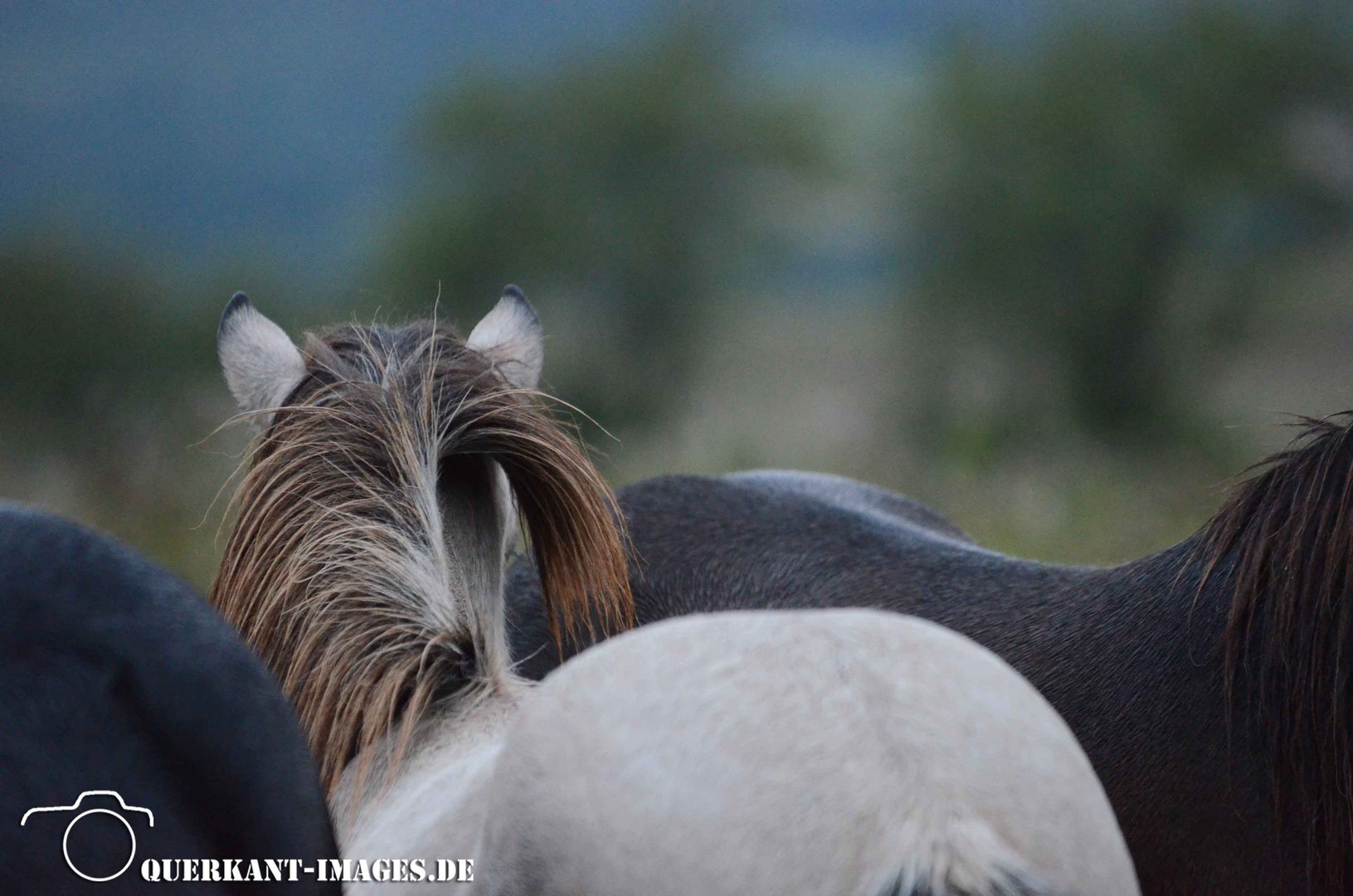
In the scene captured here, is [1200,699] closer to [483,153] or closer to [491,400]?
[491,400]

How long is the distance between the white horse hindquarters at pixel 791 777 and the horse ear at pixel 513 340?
905mm

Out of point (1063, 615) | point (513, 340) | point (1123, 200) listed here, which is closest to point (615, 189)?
point (1123, 200)

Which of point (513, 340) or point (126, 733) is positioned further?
point (513, 340)

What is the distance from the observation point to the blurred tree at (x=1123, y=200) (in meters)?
8.35

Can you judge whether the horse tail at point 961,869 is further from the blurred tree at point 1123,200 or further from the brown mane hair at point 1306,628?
the blurred tree at point 1123,200

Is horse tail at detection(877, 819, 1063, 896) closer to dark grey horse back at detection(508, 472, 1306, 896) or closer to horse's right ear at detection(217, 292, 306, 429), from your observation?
dark grey horse back at detection(508, 472, 1306, 896)

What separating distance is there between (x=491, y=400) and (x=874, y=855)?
3.12 feet

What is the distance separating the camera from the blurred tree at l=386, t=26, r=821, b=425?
8.83m

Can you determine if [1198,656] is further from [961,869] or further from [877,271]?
[877,271]

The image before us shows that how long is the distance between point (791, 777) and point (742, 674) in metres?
0.09

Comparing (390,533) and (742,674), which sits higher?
(390,533)

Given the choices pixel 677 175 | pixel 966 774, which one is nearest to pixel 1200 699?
pixel 966 774

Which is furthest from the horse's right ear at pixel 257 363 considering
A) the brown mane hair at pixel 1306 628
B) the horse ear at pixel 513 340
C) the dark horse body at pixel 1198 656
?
the brown mane hair at pixel 1306 628

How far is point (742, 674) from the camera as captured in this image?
3.16 ft
